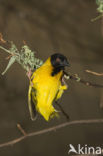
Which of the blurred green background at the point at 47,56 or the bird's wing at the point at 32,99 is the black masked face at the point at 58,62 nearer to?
the bird's wing at the point at 32,99

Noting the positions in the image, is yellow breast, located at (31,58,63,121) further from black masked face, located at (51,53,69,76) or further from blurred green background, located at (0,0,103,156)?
blurred green background, located at (0,0,103,156)

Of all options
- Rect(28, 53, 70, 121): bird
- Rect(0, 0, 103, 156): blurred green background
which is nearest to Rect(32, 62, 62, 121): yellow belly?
Rect(28, 53, 70, 121): bird

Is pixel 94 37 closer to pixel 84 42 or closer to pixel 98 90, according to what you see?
pixel 84 42

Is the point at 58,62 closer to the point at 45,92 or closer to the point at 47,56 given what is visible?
the point at 45,92

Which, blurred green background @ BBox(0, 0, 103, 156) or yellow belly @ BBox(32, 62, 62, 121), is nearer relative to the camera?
yellow belly @ BBox(32, 62, 62, 121)

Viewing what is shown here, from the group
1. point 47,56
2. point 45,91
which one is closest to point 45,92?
point 45,91

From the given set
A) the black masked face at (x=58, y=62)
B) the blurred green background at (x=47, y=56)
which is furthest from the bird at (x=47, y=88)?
the blurred green background at (x=47, y=56)
